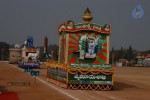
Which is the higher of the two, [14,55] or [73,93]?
[14,55]

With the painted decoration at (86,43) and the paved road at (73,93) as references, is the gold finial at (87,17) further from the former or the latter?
the paved road at (73,93)

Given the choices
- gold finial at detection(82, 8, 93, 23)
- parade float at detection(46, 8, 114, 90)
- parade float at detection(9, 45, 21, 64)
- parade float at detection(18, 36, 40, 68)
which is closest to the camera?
parade float at detection(46, 8, 114, 90)

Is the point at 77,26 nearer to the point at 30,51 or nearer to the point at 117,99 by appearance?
the point at 117,99

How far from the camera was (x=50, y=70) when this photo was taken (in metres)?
34.7

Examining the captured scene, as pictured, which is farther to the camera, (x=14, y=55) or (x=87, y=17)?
(x=14, y=55)

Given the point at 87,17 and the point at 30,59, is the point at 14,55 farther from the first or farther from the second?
the point at 87,17

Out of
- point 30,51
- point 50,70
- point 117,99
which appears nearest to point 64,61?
point 50,70

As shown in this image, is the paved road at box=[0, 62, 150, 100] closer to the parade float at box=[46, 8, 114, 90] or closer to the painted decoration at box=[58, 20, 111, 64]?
the parade float at box=[46, 8, 114, 90]

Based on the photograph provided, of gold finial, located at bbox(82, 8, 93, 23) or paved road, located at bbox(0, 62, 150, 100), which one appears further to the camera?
gold finial, located at bbox(82, 8, 93, 23)

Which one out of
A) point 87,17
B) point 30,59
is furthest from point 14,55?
point 87,17

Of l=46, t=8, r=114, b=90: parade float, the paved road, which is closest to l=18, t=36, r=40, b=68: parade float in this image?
the paved road

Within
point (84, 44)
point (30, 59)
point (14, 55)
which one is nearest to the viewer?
point (84, 44)

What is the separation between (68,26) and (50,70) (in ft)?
23.7

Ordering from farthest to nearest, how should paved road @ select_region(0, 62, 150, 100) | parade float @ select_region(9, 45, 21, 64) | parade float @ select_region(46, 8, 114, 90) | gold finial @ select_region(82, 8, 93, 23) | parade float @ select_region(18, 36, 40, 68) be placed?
parade float @ select_region(9, 45, 21, 64) → parade float @ select_region(18, 36, 40, 68) → gold finial @ select_region(82, 8, 93, 23) → parade float @ select_region(46, 8, 114, 90) → paved road @ select_region(0, 62, 150, 100)
